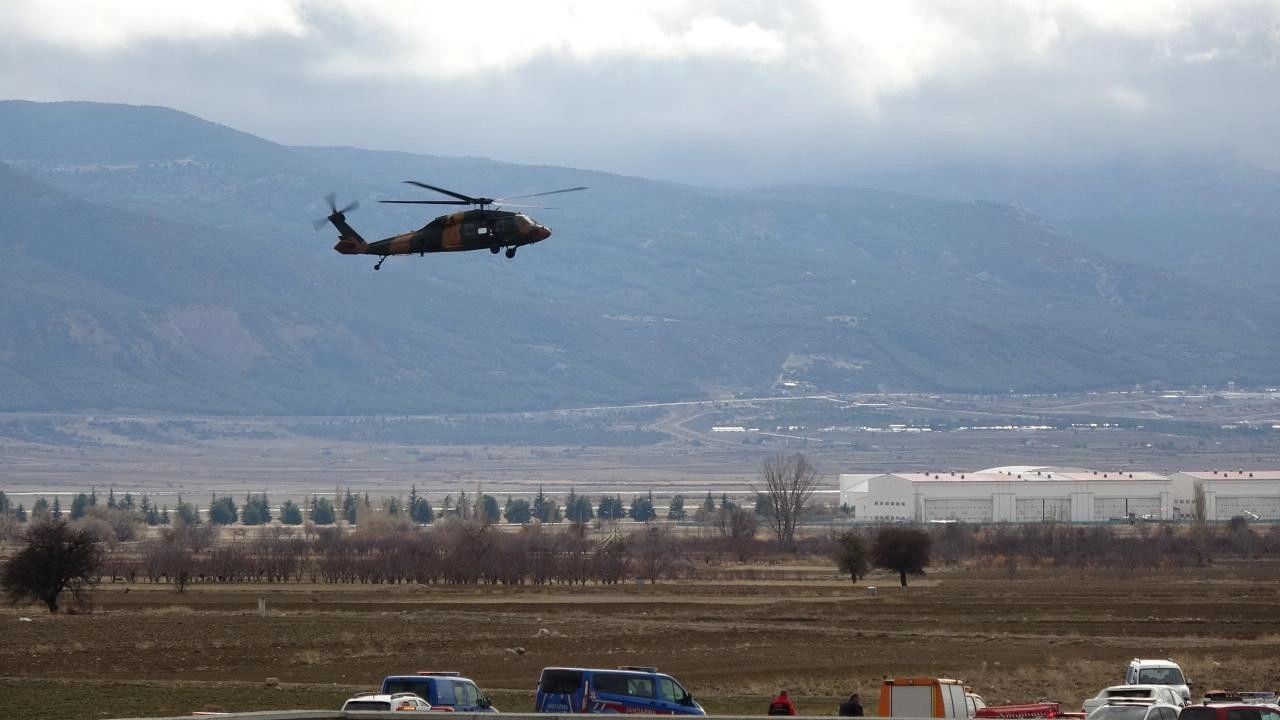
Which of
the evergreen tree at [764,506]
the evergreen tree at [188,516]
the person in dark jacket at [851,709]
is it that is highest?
the evergreen tree at [764,506]

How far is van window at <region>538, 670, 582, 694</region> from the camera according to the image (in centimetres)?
3347

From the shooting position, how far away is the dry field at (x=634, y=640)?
42.8m

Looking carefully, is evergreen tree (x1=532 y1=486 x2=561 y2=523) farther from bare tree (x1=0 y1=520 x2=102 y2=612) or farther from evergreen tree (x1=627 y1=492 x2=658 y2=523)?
bare tree (x1=0 y1=520 x2=102 y2=612)

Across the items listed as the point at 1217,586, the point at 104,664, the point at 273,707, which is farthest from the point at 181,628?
the point at 1217,586

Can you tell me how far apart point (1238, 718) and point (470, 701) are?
40.4 feet

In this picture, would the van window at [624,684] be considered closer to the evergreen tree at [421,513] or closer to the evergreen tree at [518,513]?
the evergreen tree at [421,513]

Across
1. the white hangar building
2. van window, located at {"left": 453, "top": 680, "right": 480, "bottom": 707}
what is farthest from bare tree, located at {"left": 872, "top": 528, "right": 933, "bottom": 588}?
the white hangar building

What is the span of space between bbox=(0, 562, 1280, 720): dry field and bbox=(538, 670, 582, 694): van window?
5557 millimetres

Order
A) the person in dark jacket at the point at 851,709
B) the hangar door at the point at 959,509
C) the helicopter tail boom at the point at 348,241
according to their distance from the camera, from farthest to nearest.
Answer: the hangar door at the point at 959,509, the helicopter tail boom at the point at 348,241, the person in dark jacket at the point at 851,709

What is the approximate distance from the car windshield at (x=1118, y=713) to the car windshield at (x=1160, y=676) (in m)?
8.69

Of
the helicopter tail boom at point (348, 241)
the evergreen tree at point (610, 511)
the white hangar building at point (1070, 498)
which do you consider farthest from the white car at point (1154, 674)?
the evergreen tree at point (610, 511)

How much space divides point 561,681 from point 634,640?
21.8 meters

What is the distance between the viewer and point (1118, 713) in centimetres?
3070

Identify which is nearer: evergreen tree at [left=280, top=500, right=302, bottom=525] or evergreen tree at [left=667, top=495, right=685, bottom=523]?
evergreen tree at [left=280, top=500, right=302, bottom=525]
